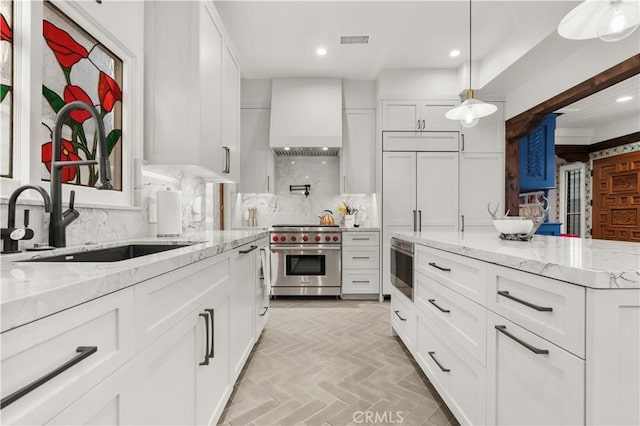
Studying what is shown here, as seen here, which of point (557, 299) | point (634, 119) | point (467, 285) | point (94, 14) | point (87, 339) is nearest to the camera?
point (87, 339)

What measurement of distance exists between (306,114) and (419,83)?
1.57 metres

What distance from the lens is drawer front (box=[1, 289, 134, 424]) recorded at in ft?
1.52

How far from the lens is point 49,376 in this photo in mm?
510

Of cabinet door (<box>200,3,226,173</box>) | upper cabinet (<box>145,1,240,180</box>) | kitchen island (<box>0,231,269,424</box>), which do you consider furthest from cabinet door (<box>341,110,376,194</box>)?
kitchen island (<box>0,231,269,424</box>)

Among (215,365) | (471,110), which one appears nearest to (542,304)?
(215,365)

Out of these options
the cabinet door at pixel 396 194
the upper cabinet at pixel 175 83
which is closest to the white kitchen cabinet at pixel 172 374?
the upper cabinet at pixel 175 83

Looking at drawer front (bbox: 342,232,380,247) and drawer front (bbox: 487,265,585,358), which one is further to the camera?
drawer front (bbox: 342,232,380,247)

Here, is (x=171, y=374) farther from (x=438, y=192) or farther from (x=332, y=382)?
(x=438, y=192)

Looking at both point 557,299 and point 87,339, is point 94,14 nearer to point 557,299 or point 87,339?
point 87,339

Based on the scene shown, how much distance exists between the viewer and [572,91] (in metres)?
3.08

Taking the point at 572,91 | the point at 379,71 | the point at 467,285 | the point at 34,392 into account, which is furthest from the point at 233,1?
the point at 572,91

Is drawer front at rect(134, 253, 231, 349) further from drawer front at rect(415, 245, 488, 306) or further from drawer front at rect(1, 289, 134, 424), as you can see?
drawer front at rect(415, 245, 488, 306)

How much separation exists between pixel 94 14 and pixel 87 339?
1.77m

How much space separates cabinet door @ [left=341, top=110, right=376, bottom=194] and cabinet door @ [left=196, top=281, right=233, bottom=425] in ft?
9.86
